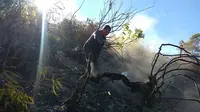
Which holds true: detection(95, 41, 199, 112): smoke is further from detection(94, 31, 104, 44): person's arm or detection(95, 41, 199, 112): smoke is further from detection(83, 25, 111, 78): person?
detection(94, 31, 104, 44): person's arm

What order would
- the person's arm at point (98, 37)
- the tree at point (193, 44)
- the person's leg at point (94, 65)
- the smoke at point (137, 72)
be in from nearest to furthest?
1. the person's arm at point (98, 37)
2. the person's leg at point (94, 65)
3. the smoke at point (137, 72)
4. the tree at point (193, 44)

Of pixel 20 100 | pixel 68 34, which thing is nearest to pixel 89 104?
pixel 20 100

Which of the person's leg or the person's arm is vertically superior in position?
the person's arm

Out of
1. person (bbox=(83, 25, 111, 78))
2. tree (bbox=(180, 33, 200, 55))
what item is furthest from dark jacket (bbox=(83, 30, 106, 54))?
tree (bbox=(180, 33, 200, 55))

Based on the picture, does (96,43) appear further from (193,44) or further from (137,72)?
(193,44)

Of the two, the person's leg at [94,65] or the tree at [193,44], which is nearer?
the person's leg at [94,65]

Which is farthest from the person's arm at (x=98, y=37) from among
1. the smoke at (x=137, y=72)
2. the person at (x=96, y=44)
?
the smoke at (x=137, y=72)

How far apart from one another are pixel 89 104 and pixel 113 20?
288cm

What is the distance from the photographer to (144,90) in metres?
5.29

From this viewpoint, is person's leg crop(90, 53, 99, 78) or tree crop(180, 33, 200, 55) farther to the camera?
tree crop(180, 33, 200, 55)

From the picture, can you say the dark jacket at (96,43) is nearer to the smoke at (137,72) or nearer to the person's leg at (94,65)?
the person's leg at (94,65)

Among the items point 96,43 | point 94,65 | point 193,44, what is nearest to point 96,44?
point 96,43

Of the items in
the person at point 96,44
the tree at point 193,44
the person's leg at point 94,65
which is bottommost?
the person's leg at point 94,65

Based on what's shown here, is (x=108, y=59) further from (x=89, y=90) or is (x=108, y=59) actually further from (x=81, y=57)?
(x=89, y=90)
